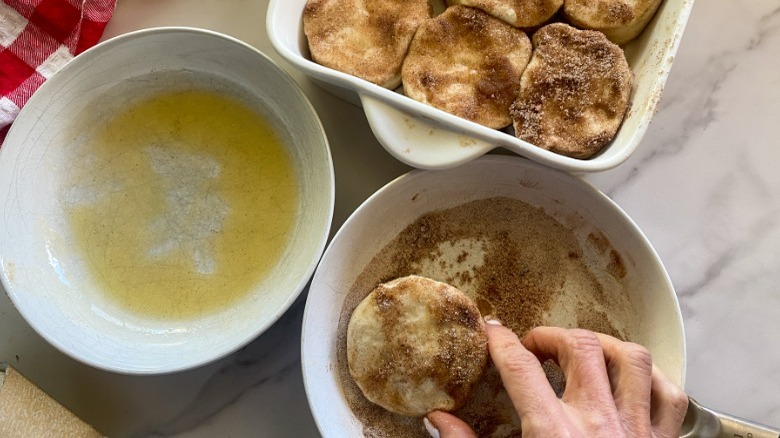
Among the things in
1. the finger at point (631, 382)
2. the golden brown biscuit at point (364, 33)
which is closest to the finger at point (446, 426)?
the finger at point (631, 382)

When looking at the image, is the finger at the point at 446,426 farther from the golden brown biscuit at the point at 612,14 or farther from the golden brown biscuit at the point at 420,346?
the golden brown biscuit at the point at 612,14

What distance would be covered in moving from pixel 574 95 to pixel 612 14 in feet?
0.44

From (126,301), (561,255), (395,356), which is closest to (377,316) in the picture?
(395,356)

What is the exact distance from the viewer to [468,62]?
1015 mm

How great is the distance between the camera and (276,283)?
1.06 meters

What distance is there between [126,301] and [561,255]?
2.39 ft

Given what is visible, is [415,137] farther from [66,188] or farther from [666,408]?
[66,188]

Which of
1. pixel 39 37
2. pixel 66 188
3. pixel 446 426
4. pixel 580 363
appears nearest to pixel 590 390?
pixel 580 363

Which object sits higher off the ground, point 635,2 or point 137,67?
point 635,2

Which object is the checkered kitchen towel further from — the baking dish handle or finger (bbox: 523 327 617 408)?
finger (bbox: 523 327 617 408)

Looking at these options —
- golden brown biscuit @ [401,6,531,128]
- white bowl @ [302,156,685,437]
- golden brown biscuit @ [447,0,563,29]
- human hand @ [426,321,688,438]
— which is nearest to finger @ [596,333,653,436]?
human hand @ [426,321,688,438]

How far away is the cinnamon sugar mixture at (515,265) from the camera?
1.08m

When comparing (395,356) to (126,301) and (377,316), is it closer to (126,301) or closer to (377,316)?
(377,316)

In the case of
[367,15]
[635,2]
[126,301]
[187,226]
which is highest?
[635,2]
